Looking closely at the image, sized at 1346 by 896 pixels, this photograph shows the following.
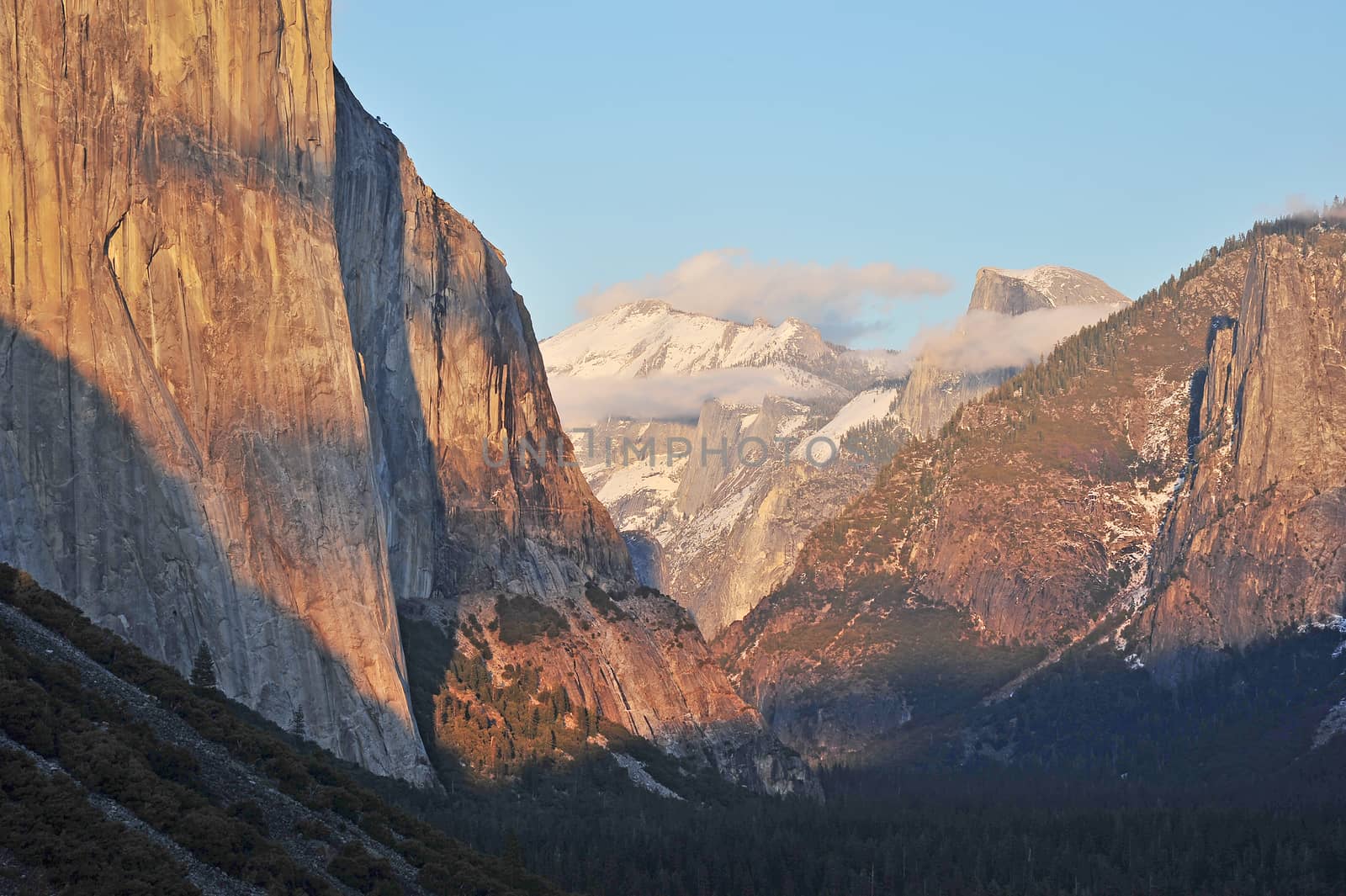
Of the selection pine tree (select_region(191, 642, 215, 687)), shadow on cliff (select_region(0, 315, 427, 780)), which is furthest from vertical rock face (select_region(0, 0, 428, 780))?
pine tree (select_region(191, 642, 215, 687))

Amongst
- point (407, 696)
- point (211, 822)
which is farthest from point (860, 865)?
point (211, 822)

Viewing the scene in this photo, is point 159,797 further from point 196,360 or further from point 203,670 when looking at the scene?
point 196,360

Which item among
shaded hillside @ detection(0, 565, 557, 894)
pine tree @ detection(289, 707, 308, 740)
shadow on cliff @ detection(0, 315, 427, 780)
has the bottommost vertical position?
pine tree @ detection(289, 707, 308, 740)

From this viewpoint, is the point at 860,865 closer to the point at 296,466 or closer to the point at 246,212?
the point at 296,466

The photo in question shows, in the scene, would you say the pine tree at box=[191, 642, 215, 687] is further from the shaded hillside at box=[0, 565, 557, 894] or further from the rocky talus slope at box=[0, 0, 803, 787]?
the shaded hillside at box=[0, 565, 557, 894]

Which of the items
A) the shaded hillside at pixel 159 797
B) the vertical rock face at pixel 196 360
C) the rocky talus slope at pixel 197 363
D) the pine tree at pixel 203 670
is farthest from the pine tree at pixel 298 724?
the shaded hillside at pixel 159 797

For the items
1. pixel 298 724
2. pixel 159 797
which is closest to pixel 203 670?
pixel 298 724
